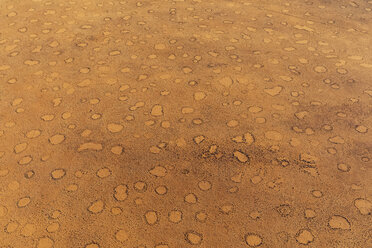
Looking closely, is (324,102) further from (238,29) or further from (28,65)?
(28,65)

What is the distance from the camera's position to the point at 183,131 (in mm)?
2930

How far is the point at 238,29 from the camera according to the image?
4465 millimetres

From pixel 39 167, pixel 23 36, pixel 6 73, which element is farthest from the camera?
pixel 23 36

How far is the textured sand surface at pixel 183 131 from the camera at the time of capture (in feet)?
7.39

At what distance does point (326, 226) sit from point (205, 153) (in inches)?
39.1

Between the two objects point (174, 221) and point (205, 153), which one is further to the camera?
point (205, 153)

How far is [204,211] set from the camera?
2.32 meters

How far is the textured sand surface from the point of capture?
2254 millimetres

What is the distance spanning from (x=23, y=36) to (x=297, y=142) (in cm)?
341

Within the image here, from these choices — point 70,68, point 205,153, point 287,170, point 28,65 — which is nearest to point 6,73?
point 28,65

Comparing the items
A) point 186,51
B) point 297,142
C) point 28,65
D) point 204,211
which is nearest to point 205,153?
point 204,211

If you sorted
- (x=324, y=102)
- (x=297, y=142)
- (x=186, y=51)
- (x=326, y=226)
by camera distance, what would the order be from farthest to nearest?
1. (x=186, y=51)
2. (x=324, y=102)
3. (x=297, y=142)
4. (x=326, y=226)

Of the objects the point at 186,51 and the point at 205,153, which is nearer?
the point at 205,153

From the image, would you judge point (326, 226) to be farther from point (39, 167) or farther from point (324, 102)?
point (39, 167)
